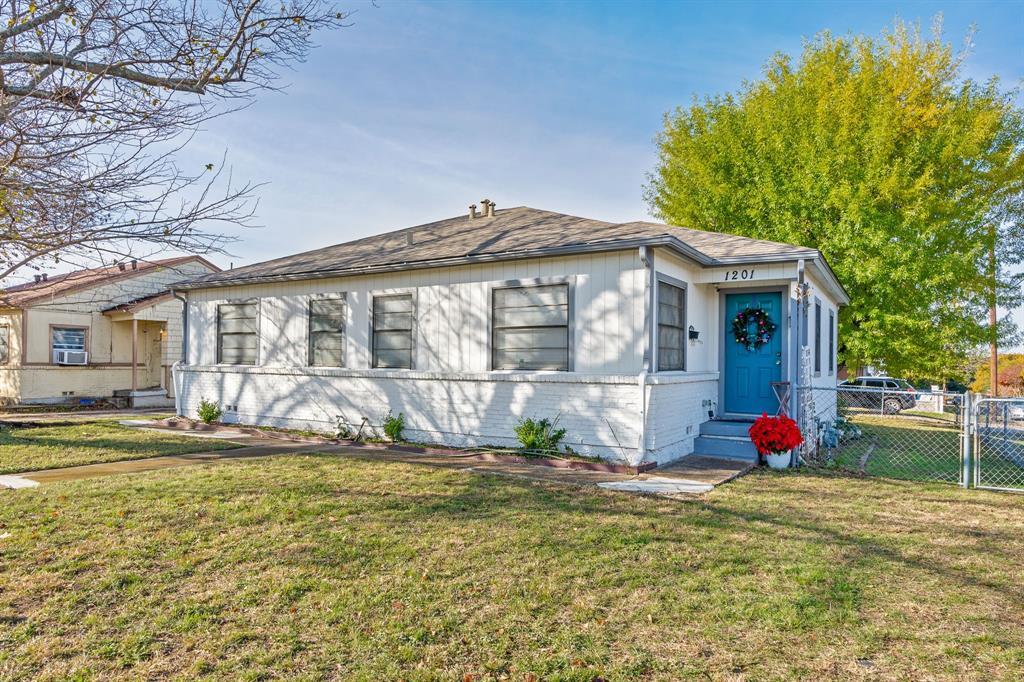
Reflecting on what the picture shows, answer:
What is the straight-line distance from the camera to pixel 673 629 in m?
3.46

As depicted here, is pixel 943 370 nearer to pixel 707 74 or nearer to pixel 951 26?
pixel 951 26

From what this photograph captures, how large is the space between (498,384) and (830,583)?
6.11 metres

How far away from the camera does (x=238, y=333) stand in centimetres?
1306

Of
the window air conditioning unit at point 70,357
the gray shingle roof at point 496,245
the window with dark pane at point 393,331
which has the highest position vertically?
the gray shingle roof at point 496,245

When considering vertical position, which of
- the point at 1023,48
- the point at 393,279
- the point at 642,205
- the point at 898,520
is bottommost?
the point at 898,520

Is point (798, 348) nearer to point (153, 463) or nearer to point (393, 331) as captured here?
point (393, 331)

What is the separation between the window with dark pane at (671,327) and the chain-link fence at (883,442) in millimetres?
1927

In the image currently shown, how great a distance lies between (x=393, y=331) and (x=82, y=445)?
17.2ft

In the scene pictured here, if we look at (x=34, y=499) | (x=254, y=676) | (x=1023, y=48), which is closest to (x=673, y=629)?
(x=254, y=676)

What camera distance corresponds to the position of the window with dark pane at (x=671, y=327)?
895 cm

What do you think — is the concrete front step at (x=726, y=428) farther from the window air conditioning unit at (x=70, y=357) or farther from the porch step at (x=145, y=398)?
the window air conditioning unit at (x=70, y=357)

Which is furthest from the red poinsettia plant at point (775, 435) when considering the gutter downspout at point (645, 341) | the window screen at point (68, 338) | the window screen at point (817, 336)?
the window screen at point (68, 338)

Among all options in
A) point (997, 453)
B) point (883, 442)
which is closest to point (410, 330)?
point (883, 442)

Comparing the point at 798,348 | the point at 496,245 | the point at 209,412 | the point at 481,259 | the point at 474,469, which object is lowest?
the point at 474,469
